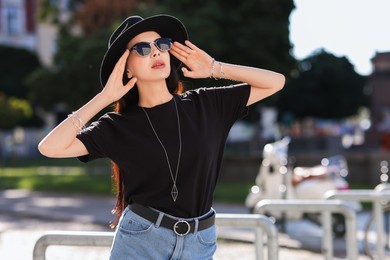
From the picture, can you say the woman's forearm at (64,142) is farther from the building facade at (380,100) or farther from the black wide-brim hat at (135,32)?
the building facade at (380,100)

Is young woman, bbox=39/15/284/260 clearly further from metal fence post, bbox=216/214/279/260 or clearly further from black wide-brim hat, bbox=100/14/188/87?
metal fence post, bbox=216/214/279/260

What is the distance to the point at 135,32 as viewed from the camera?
3438mm

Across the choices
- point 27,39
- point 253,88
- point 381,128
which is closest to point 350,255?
point 253,88

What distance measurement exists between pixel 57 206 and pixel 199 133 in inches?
531

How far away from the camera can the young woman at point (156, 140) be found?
10.7 ft

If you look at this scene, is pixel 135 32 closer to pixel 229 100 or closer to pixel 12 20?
pixel 229 100

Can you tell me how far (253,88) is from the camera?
3609mm

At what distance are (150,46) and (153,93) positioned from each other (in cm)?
19

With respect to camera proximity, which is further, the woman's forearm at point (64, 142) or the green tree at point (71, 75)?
the green tree at point (71, 75)

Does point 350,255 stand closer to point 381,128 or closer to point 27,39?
point 381,128

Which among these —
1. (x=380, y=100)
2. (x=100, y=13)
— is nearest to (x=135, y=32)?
(x=100, y=13)

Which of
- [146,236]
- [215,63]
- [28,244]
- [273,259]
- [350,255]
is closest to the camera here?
[146,236]

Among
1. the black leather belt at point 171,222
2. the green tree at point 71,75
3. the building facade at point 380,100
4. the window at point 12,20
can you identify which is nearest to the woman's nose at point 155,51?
the black leather belt at point 171,222

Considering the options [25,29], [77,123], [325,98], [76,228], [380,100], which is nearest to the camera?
[77,123]
